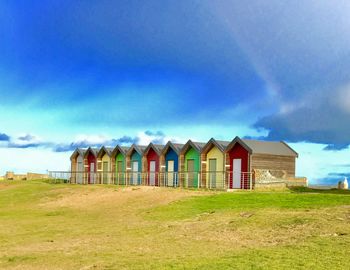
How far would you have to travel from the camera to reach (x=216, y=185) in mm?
44125

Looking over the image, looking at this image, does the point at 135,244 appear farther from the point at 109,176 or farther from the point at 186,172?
the point at 109,176

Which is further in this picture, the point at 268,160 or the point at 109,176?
the point at 109,176

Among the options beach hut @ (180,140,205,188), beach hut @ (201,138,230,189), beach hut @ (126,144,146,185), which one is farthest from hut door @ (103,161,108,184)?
beach hut @ (201,138,230,189)

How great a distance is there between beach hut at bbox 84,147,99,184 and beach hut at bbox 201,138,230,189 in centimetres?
1806

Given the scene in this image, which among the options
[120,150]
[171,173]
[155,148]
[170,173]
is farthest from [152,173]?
[120,150]

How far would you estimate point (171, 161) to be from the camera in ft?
161

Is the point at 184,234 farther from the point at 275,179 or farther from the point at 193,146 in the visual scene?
the point at 193,146

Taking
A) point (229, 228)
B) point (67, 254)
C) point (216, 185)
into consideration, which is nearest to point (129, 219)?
point (229, 228)

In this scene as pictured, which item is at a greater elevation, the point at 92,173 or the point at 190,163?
the point at 190,163

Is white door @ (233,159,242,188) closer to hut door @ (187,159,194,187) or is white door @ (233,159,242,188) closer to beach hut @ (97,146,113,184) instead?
hut door @ (187,159,194,187)

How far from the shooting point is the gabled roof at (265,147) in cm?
4225

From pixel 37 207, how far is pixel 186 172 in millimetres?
16749

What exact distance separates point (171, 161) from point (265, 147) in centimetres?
974

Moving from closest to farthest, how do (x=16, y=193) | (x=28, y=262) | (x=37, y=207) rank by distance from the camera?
(x=28, y=262) < (x=37, y=207) < (x=16, y=193)
